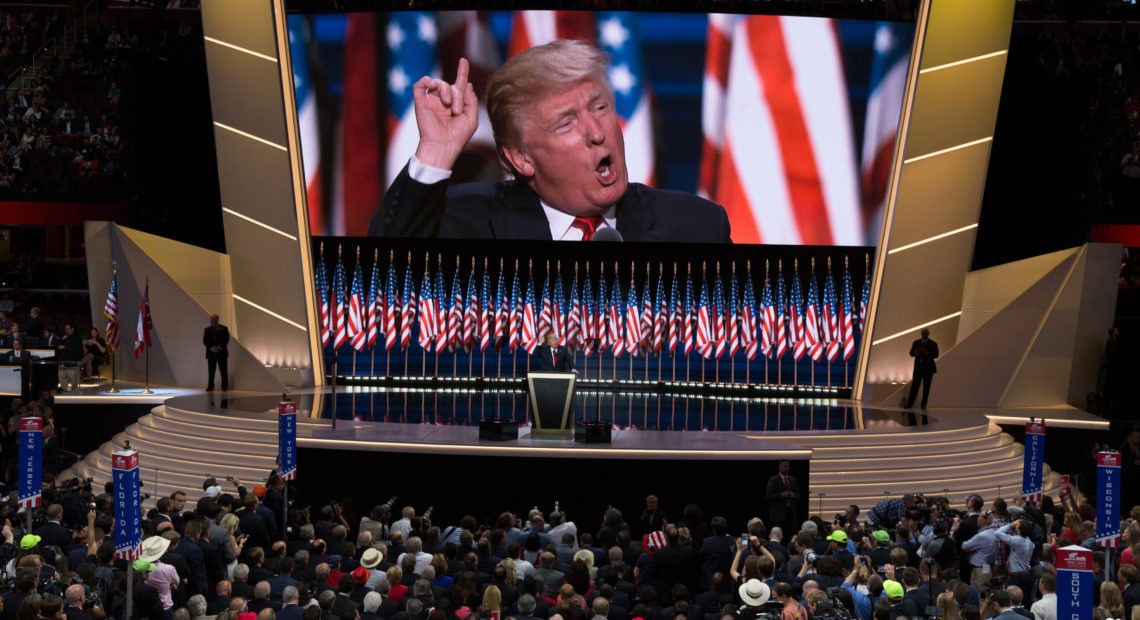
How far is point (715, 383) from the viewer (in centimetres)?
2906

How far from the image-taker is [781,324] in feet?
91.1

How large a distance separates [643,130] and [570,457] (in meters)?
11.0

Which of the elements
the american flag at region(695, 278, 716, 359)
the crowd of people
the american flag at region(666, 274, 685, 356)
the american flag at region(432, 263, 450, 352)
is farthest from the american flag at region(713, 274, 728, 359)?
the crowd of people

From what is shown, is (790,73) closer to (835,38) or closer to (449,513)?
(835,38)

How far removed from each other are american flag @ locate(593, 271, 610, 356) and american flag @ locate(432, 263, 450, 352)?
2.95 meters

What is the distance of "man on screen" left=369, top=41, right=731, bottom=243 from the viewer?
28.1m

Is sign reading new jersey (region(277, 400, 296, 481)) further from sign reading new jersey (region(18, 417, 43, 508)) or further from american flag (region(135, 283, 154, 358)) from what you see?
american flag (region(135, 283, 154, 358))

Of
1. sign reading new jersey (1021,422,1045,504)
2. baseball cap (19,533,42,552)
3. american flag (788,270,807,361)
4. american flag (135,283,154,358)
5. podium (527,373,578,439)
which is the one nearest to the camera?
baseball cap (19,533,42,552)

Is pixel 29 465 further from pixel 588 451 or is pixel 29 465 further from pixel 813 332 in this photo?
pixel 813 332

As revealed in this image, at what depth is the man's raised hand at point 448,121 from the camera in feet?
92.6

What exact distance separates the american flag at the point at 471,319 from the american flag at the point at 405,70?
272 centimetres

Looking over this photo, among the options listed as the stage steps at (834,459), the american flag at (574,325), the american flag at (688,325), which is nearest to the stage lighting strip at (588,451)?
the stage steps at (834,459)

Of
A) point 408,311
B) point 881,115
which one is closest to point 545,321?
point 408,311

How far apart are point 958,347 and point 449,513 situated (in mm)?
11347
